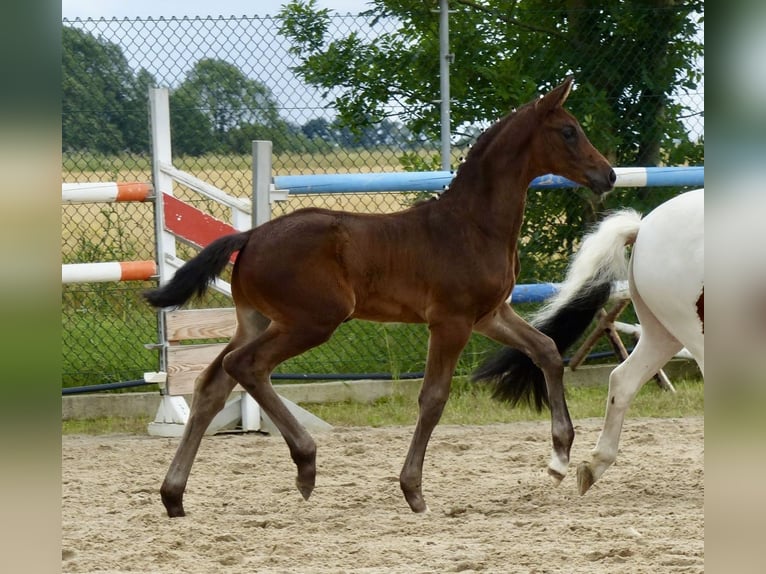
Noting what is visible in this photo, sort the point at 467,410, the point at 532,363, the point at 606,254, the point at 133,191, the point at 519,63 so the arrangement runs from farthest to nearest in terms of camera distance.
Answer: the point at 519,63, the point at 467,410, the point at 133,191, the point at 532,363, the point at 606,254

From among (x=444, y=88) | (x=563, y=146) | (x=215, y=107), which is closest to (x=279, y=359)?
(x=563, y=146)

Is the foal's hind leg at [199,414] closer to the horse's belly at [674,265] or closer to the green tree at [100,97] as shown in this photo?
the horse's belly at [674,265]

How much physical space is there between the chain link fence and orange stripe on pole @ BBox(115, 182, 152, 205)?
0.74 m

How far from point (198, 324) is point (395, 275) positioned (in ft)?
7.13

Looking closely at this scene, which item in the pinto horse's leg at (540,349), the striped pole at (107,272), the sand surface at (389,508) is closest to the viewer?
the sand surface at (389,508)

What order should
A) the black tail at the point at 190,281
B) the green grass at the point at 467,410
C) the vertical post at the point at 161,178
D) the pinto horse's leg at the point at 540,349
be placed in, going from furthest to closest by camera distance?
the green grass at the point at 467,410
the vertical post at the point at 161,178
the pinto horse's leg at the point at 540,349
the black tail at the point at 190,281

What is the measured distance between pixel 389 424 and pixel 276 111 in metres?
2.33

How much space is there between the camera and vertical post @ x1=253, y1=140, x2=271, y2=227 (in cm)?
604

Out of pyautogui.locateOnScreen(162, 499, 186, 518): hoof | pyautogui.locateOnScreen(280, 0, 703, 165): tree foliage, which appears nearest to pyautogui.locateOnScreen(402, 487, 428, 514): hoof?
pyautogui.locateOnScreen(162, 499, 186, 518): hoof

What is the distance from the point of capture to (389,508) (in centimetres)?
420

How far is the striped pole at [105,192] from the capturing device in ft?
19.5

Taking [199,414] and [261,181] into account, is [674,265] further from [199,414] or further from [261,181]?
[261,181]

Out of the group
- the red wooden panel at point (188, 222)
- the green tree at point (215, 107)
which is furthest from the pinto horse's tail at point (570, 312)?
the green tree at point (215, 107)

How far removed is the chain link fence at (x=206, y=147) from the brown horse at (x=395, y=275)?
2.65 metres
